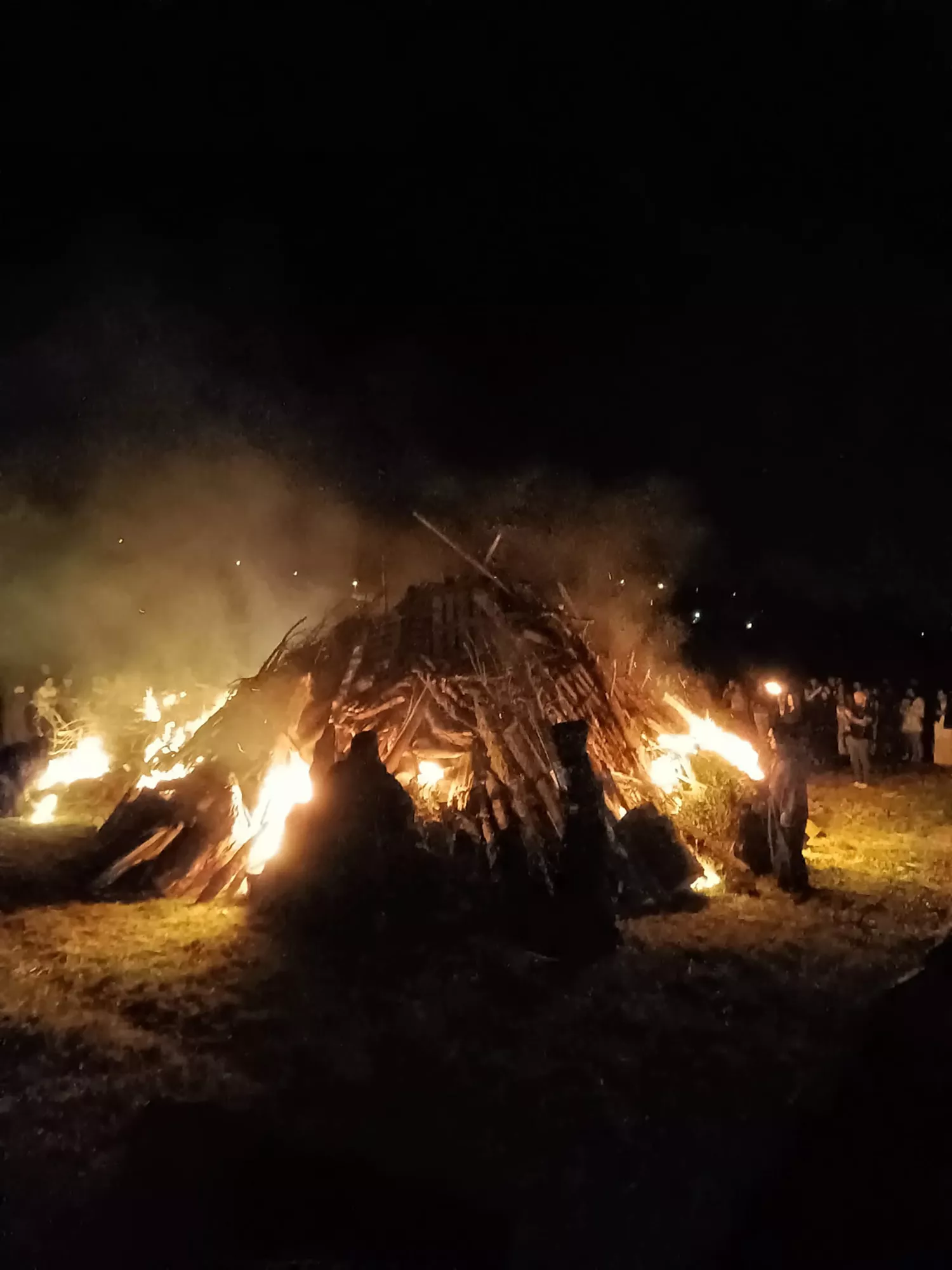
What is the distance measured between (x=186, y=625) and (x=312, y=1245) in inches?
606

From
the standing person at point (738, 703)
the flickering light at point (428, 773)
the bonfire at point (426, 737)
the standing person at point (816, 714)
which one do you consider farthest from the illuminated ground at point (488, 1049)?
the standing person at point (816, 714)

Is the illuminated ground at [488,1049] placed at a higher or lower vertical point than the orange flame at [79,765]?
lower

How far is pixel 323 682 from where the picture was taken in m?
11.1

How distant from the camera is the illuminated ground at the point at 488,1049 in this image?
173 inches

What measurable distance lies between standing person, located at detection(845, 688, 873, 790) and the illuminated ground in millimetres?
6200

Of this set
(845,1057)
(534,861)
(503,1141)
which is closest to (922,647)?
(534,861)

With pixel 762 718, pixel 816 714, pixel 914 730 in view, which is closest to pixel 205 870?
pixel 762 718

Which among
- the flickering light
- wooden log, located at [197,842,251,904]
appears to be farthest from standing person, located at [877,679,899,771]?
wooden log, located at [197,842,251,904]

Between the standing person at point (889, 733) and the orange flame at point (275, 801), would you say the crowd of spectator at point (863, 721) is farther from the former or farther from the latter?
the orange flame at point (275, 801)

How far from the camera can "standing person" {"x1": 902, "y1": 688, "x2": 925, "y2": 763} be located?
16.3 m

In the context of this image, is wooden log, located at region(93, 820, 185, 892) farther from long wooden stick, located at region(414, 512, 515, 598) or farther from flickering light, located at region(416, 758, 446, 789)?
long wooden stick, located at region(414, 512, 515, 598)

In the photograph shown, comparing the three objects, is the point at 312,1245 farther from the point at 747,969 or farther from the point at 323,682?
the point at 323,682

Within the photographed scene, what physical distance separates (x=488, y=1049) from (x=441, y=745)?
15.3 feet

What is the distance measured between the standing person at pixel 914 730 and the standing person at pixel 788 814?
26.9 ft
